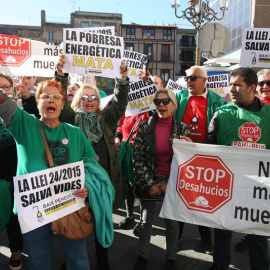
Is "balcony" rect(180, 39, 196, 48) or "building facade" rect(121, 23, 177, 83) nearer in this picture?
"building facade" rect(121, 23, 177, 83)

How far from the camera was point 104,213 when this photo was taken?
7.77 ft

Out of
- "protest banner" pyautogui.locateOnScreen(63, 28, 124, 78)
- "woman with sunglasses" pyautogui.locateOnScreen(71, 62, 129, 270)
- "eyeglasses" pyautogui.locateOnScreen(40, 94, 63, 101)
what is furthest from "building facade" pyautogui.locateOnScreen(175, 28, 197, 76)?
"eyeglasses" pyautogui.locateOnScreen(40, 94, 63, 101)

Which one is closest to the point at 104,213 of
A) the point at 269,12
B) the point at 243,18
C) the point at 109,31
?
the point at 109,31

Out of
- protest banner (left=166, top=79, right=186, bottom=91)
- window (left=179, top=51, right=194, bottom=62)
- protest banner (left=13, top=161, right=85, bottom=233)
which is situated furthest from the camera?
window (left=179, top=51, right=194, bottom=62)

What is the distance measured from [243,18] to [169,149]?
16250mm

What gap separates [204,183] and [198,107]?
1.10m

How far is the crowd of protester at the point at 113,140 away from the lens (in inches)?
90.9

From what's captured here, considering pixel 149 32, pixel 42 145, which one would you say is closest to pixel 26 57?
pixel 42 145

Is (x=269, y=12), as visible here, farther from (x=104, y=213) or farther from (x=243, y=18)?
(x=104, y=213)

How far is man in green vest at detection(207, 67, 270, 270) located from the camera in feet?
8.76

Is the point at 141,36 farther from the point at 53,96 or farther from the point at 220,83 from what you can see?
the point at 53,96

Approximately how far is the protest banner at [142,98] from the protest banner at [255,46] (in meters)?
1.36

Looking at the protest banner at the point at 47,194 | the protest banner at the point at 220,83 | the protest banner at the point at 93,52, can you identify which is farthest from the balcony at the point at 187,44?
the protest banner at the point at 47,194

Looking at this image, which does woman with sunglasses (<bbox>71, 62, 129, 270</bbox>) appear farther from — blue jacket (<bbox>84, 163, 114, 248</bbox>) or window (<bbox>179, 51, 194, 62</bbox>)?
window (<bbox>179, 51, 194, 62</bbox>)
